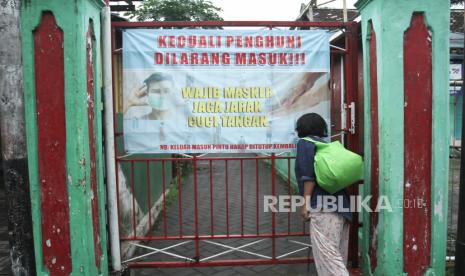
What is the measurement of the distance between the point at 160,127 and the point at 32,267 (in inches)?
69.5

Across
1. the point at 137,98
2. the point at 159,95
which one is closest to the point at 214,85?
the point at 159,95

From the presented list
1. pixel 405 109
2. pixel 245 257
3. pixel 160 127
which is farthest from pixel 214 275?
pixel 405 109

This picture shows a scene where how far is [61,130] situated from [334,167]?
2125 mm

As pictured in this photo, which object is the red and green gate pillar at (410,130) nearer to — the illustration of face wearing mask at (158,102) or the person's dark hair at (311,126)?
the person's dark hair at (311,126)

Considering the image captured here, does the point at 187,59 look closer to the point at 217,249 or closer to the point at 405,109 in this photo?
the point at 405,109

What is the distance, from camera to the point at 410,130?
3408mm

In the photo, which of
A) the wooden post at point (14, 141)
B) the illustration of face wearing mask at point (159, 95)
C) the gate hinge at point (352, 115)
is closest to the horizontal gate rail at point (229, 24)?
the illustration of face wearing mask at point (159, 95)

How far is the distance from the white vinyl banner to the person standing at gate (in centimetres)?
73

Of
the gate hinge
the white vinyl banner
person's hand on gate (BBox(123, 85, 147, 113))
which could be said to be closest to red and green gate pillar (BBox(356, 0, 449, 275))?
the gate hinge

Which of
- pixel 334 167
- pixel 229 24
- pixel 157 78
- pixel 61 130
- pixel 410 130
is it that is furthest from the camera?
pixel 157 78

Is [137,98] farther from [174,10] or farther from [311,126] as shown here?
[174,10]

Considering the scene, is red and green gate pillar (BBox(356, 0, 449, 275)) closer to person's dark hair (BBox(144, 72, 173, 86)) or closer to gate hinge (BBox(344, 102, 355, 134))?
gate hinge (BBox(344, 102, 355, 134))

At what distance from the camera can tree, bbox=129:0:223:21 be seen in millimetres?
13930

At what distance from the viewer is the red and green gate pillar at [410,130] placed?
335cm
